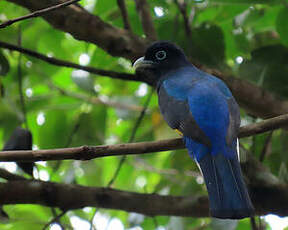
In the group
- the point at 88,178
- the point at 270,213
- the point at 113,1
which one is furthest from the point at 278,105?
the point at 88,178

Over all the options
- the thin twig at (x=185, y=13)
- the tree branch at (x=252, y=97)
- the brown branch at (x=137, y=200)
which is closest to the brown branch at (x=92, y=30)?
the tree branch at (x=252, y=97)

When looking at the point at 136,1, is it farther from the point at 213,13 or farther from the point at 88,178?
the point at 88,178

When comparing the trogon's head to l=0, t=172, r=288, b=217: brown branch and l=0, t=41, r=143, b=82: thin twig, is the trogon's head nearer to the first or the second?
l=0, t=41, r=143, b=82: thin twig

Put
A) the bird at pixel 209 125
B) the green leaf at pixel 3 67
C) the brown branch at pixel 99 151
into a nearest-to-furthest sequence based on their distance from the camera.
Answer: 1. the brown branch at pixel 99 151
2. the bird at pixel 209 125
3. the green leaf at pixel 3 67

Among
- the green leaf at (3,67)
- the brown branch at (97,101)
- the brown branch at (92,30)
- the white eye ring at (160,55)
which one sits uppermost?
the brown branch at (92,30)

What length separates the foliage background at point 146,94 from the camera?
4840 millimetres

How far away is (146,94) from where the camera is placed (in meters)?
6.07

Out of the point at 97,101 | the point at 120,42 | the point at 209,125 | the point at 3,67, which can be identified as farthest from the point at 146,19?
the point at 209,125

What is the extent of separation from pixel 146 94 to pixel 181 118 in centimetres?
224

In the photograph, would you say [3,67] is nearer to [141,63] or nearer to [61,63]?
[61,63]

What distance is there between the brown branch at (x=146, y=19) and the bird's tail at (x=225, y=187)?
170 centimetres

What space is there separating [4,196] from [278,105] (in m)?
2.33

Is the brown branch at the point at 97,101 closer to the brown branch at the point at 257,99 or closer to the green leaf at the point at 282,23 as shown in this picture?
the brown branch at the point at 257,99

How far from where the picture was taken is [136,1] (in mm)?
4922
